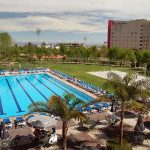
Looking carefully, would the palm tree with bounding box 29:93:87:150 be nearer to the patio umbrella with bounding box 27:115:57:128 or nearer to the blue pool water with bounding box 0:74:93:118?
the patio umbrella with bounding box 27:115:57:128

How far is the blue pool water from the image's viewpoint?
70.2ft

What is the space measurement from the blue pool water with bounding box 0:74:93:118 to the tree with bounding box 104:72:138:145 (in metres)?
9.59

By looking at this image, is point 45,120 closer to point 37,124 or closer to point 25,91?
point 37,124

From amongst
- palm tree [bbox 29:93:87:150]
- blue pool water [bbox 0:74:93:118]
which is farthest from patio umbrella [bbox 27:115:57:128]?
blue pool water [bbox 0:74:93:118]

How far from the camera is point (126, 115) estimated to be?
17547mm

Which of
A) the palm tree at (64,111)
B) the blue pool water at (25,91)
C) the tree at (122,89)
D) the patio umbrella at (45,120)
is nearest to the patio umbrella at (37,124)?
the patio umbrella at (45,120)

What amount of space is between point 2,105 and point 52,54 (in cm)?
4678

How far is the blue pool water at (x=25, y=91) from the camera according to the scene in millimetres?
21409

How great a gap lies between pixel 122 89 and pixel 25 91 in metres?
17.1

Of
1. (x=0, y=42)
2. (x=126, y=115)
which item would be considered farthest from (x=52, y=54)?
(x=126, y=115)

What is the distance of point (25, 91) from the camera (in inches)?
1070

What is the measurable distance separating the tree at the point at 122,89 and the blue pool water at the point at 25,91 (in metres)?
9.59

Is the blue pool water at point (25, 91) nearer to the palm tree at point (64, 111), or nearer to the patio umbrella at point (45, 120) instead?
the patio umbrella at point (45, 120)

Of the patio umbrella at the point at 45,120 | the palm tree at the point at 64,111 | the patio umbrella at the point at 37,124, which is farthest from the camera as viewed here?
the patio umbrella at the point at 45,120
